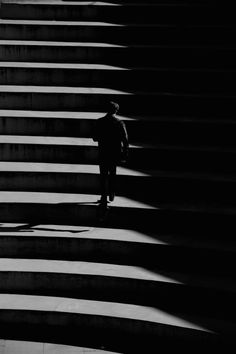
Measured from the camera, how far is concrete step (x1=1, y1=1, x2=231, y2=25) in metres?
11.7

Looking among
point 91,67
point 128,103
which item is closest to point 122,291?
point 128,103

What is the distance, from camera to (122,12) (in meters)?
11.9

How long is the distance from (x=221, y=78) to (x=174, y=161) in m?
1.83

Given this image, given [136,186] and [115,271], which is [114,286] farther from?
[136,186]

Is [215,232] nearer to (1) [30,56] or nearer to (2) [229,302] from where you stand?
(2) [229,302]

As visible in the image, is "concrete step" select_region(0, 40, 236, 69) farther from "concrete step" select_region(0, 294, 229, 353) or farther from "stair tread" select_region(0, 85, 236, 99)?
"concrete step" select_region(0, 294, 229, 353)

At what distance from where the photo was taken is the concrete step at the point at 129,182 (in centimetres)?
884

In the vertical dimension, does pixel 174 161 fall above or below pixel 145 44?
below

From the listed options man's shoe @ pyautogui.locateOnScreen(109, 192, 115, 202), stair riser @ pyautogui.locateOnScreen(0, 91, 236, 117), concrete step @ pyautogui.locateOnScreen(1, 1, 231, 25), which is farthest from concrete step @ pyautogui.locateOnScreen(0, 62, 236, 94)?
man's shoe @ pyautogui.locateOnScreen(109, 192, 115, 202)

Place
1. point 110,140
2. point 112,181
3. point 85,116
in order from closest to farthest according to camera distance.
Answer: point 110,140 → point 112,181 → point 85,116

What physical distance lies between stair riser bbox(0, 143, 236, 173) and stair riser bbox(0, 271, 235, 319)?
214cm

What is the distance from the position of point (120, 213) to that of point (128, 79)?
274 centimetres

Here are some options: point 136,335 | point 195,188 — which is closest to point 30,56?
point 195,188

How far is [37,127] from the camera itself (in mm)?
10078
